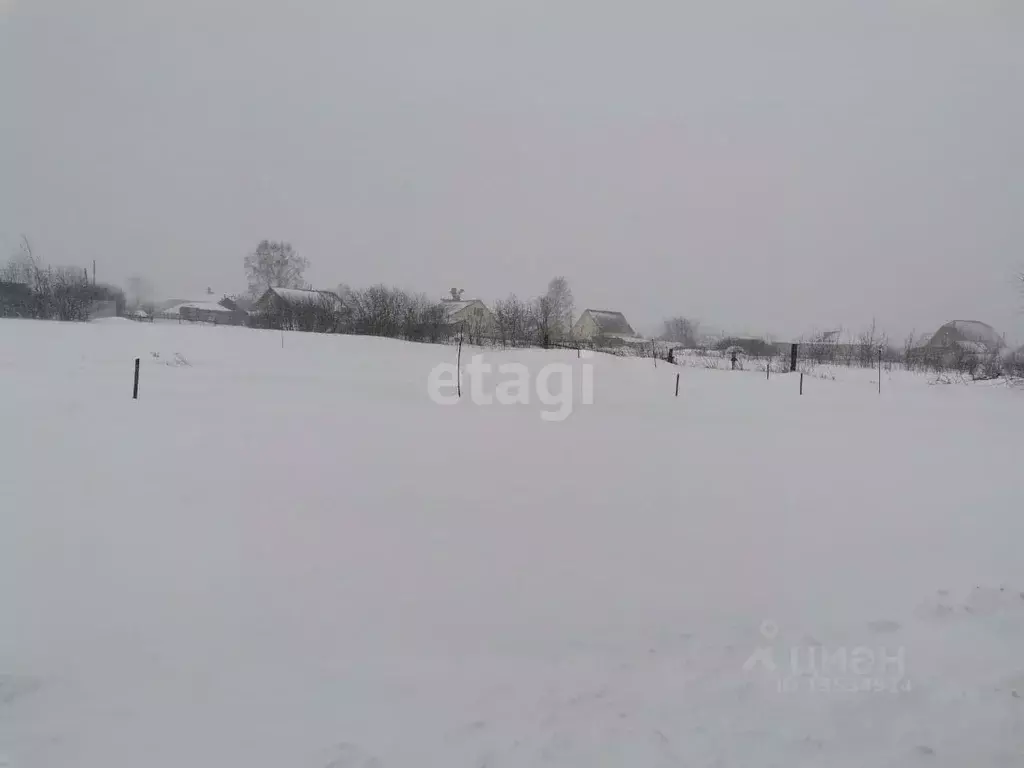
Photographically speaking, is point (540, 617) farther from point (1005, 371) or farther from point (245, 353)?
point (1005, 371)

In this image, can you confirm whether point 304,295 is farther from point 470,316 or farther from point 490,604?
point 490,604

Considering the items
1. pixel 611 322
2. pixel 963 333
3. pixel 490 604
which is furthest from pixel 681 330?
pixel 490 604

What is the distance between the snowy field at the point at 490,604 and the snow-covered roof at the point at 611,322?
5129cm

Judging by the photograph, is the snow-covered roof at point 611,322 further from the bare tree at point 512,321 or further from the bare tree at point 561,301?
the bare tree at point 512,321

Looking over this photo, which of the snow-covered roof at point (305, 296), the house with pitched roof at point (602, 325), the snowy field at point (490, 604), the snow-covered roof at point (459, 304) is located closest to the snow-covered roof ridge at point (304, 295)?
the snow-covered roof at point (305, 296)

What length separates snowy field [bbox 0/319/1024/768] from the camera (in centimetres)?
252

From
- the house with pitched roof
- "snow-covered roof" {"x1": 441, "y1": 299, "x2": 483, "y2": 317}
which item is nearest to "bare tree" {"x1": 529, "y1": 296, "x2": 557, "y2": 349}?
"snow-covered roof" {"x1": 441, "y1": 299, "x2": 483, "y2": 317}

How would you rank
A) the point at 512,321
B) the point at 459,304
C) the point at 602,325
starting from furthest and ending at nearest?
1. the point at 602,325
2. the point at 459,304
3. the point at 512,321

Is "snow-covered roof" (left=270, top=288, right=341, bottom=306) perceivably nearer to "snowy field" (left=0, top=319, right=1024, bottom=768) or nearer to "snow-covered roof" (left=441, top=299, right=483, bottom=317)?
→ "snow-covered roof" (left=441, top=299, right=483, bottom=317)

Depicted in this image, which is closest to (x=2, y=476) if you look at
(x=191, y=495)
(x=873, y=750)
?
(x=191, y=495)

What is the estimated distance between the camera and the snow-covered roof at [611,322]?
2329 inches

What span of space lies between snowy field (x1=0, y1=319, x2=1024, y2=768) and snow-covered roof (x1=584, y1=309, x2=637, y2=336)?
51.3m

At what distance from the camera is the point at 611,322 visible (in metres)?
60.2

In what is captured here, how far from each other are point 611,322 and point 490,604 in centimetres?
5803
